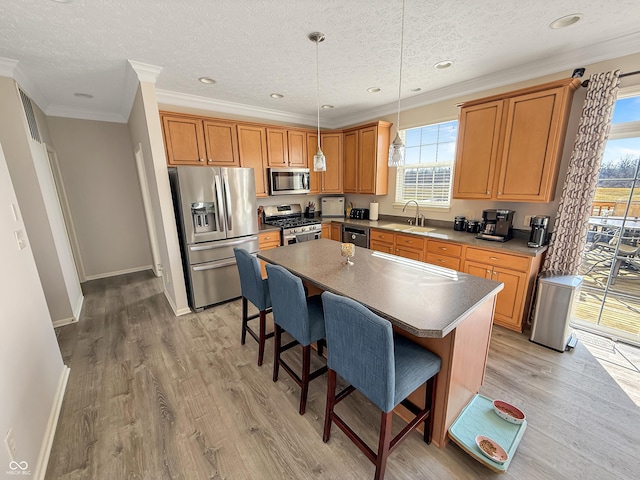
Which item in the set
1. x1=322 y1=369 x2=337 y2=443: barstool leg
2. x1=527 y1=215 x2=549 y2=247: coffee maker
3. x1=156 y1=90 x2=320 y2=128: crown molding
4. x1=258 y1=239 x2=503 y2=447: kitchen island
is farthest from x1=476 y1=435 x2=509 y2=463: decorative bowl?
x1=156 y1=90 x2=320 y2=128: crown molding

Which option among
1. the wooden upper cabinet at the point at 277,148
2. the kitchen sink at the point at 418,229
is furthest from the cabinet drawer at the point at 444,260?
the wooden upper cabinet at the point at 277,148

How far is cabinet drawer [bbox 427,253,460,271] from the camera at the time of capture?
2980mm

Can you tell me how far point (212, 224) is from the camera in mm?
3164

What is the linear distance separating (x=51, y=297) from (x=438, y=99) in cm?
541

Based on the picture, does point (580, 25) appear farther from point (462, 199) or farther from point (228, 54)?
point (228, 54)

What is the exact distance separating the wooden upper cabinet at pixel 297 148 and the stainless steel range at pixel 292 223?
79cm

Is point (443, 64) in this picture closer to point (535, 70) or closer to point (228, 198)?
point (535, 70)

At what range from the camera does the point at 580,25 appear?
76.0 inches

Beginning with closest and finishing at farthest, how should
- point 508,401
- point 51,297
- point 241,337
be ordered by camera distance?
1. point 508,401
2. point 241,337
3. point 51,297

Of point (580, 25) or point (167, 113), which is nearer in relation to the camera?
point (580, 25)

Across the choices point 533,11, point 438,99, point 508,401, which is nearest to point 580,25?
point 533,11

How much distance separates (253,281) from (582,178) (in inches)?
125

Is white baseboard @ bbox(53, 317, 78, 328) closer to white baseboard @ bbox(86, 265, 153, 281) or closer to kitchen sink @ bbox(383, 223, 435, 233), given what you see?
white baseboard @ bbox(86, 265, 153, 281)

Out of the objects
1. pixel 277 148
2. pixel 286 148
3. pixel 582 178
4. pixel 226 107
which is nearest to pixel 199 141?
pixel 226 107
